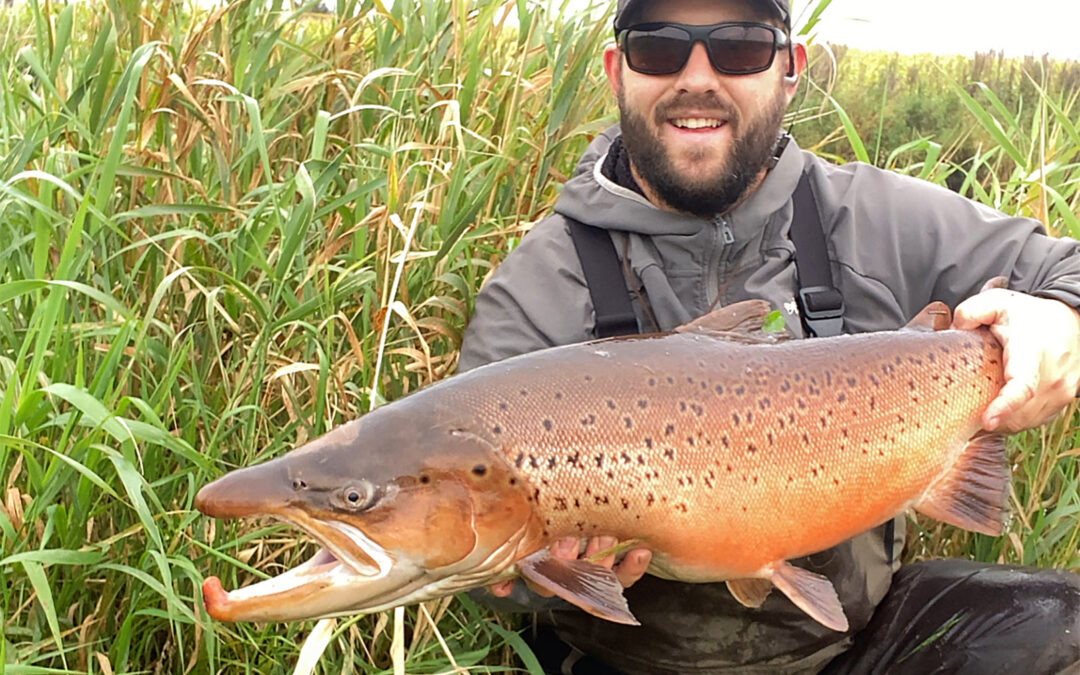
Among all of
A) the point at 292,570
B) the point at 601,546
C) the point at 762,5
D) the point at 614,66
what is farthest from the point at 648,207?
the point at 292,570

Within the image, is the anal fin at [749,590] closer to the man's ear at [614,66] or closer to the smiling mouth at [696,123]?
the smiling mouth at [696,123]

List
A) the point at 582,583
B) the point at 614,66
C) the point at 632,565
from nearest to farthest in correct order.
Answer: the point at 582,583, the point at 632,565, the point at 614,66

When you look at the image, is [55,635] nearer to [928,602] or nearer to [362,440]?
[362,440]

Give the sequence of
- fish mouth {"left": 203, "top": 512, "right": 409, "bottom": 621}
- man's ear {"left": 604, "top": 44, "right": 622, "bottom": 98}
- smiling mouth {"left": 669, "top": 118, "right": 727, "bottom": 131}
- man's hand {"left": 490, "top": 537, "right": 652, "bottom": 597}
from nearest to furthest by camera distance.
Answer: fish mouth {"left": 203, "top": 512, "right": 409, "bottom": 621} → man's hand {"left": 490, "top": 537, "right": 652, "bottom": 597} → smiling mouth {"left": 669, "top": 118, "right": 727, "bottom": 131} → man's ear {"left": 604, "top": 44, "right": 622, "bottom": 98}

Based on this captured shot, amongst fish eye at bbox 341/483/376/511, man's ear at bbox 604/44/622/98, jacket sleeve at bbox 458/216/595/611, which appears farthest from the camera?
man's ear at bbox 604/44/622/98

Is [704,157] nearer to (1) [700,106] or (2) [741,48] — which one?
(1) [700,106]

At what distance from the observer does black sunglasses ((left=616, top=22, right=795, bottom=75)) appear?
307cm

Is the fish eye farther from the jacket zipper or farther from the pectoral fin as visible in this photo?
the jacket zipper

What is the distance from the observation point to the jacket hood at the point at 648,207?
3.05 m

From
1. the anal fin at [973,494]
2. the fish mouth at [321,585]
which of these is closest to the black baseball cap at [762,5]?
the anal fin at [973,494]

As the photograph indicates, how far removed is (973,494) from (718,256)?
91cm

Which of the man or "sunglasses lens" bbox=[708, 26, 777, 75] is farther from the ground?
"sunglasses lens" bbox=[708, 26, 777, 75]

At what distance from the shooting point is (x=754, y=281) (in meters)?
2.99

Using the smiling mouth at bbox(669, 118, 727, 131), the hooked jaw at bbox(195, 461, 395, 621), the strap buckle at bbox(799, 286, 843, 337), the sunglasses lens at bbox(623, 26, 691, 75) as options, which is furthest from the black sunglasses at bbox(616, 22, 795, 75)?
the hooked jaw at bbox(195, 461, 395, 621)
